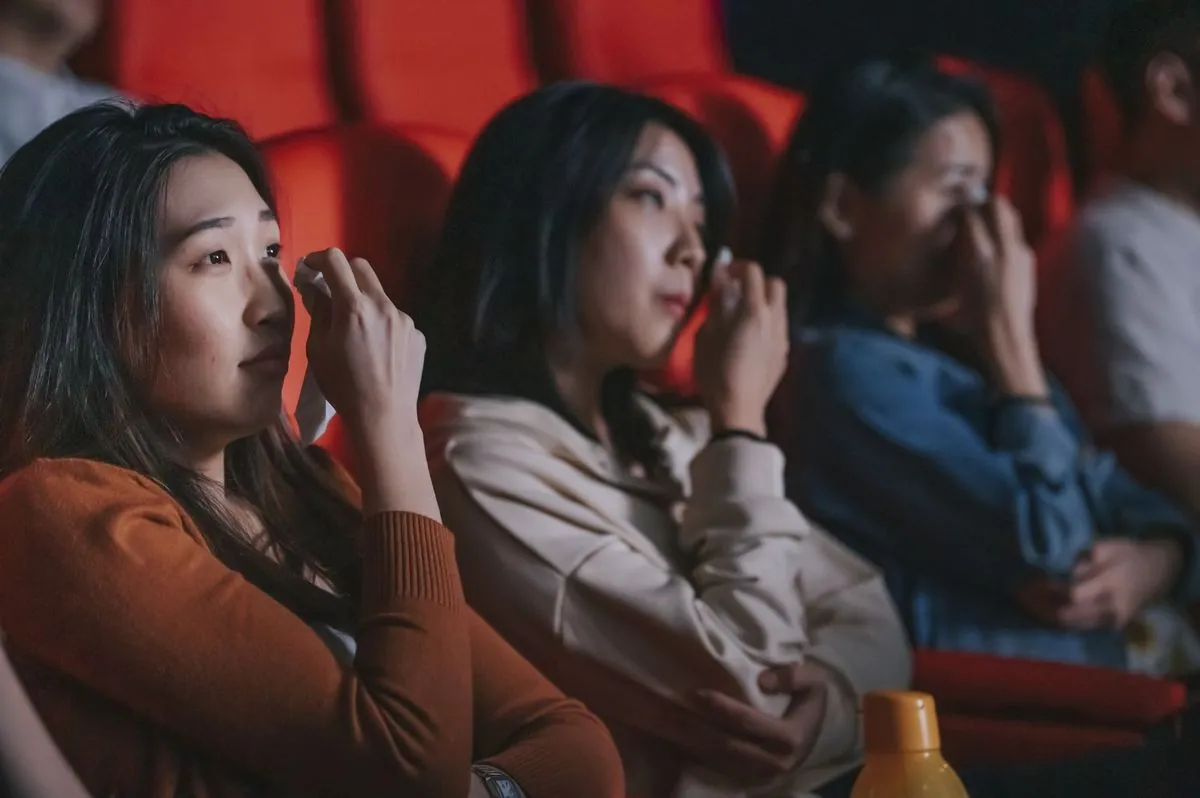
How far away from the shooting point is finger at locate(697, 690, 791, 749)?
0.99 metres

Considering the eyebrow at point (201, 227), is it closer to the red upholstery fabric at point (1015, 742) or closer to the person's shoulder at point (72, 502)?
the person's shoulder at point (72, 502)

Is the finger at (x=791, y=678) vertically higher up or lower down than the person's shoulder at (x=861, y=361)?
lower down

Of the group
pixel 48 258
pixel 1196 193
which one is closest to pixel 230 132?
pixel 48 258

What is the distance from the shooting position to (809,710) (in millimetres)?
1029

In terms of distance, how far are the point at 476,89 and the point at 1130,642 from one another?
71cm

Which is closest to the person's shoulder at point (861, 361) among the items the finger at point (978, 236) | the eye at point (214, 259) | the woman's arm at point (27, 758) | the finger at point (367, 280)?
the finger at point (978, 236)

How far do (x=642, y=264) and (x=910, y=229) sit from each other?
33 cm

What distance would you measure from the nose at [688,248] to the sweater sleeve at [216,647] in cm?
41

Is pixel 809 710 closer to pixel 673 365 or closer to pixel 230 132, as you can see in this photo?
pixel 673 365

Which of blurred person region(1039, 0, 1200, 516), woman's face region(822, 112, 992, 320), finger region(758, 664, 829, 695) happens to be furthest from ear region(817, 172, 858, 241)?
finger region(758, 664, 829, 695)

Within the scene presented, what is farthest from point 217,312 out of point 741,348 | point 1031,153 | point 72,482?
point 1031,153

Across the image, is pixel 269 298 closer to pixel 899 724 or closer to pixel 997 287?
Result: pixel 899 724

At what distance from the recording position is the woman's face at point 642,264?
1.09 metres

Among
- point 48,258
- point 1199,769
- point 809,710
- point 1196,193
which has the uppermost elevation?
point 48,258
